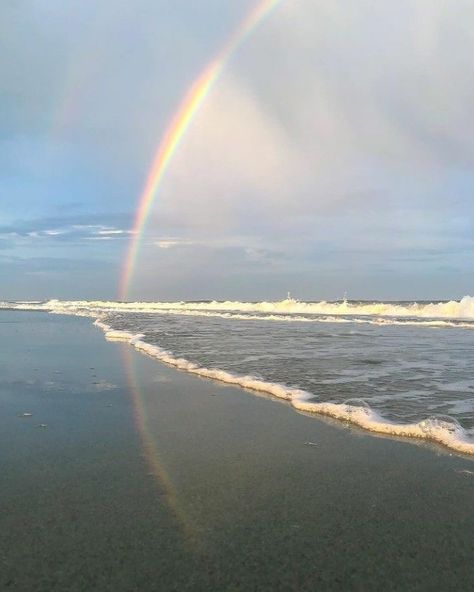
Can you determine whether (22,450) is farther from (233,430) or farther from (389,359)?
(389,359)

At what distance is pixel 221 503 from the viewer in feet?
13.1

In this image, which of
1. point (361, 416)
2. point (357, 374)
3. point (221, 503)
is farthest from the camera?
point (357, 374)

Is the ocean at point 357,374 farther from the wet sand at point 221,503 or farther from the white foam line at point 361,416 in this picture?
the wet sand at point 221,503

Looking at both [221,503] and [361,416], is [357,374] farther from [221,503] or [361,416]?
[221,503]

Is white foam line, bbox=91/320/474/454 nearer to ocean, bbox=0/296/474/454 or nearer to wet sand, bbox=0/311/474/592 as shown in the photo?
ocean, bbox=0/296/474/454

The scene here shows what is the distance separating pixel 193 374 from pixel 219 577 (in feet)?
25.0

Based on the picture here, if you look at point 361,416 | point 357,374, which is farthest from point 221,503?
point 357,374

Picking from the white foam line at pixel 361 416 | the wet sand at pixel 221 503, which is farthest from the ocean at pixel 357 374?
the wet sand at pixel 221 503

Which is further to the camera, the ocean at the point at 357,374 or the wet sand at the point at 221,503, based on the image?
the ocean at the point at 357,374

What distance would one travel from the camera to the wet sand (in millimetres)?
2979

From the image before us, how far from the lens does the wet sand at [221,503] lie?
298 centimetres

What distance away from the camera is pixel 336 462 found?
5039 mm

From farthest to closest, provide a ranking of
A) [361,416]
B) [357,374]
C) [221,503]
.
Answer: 1. [357,374]
2. [361,416]
3. [221,503]

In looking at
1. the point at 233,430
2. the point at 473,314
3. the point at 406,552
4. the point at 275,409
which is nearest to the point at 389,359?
the point at 275,409
